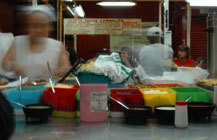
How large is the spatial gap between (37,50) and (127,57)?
1.84 m

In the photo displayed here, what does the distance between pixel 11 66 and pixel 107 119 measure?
1308mm

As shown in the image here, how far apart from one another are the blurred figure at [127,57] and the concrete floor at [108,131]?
2742 mm

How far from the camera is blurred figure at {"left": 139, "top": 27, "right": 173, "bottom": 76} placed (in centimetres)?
409

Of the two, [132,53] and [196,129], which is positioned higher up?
[132,53]

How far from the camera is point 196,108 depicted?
154 cm

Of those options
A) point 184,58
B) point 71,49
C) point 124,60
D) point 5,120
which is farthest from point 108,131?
point 184,58

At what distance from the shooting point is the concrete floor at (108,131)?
4.12 feet

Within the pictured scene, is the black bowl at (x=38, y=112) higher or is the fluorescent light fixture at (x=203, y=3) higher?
the fluorescent light fixture at (x=203, y=3)

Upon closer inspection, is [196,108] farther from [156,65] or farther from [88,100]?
[156,65]

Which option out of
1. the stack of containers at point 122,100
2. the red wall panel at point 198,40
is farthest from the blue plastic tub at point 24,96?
the red wall panel at point 198,40

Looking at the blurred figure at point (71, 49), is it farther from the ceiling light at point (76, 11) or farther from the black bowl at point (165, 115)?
the black bowl at point (165, 115)

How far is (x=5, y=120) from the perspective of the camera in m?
0.58

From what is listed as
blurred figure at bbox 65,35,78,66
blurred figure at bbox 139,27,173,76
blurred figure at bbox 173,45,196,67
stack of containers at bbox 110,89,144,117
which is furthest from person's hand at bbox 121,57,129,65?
stack of containers at bbox 110,89,144,117

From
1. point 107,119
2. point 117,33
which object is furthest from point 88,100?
point 117,33
